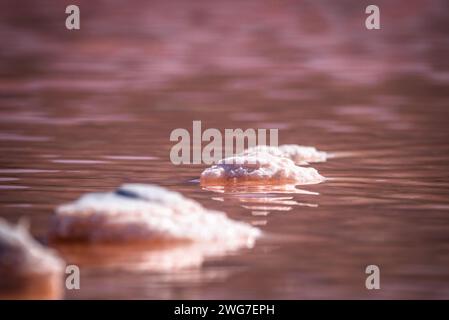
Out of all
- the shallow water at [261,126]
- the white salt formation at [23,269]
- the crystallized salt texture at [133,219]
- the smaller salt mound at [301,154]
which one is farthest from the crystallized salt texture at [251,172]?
the white salt formation at [23,269]

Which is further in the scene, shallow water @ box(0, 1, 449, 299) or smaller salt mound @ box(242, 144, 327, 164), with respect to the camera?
smaller salt mound @ box(242, 144, 327, 164)

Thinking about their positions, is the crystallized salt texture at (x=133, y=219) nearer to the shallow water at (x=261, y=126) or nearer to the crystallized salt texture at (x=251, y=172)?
the shallow water at (x=261, y=126)

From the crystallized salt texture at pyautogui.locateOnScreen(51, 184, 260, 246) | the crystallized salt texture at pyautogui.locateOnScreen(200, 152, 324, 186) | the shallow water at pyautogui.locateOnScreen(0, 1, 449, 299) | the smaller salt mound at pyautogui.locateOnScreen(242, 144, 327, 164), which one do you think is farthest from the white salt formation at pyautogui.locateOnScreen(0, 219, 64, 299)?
the smaller salt mound at pyautogui.locateOnScreen(242, 144, 327, 164)

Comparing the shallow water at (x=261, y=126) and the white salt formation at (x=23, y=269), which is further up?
the shallow water at (x=261, y=126)

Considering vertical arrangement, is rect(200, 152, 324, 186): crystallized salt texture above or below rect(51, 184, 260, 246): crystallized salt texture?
above

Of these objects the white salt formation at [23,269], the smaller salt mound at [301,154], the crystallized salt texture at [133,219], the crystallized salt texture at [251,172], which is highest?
the smaller salt mound at [301,154]

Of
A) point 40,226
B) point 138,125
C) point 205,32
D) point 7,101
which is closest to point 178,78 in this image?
point 7,101

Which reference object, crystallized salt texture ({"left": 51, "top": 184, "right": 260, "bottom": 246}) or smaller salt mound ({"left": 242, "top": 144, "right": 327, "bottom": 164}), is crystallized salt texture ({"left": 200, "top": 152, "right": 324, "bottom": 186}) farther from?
crystallized salt texture ({"left": 51, "top": 184, "right": 260, "bottom": 246})
